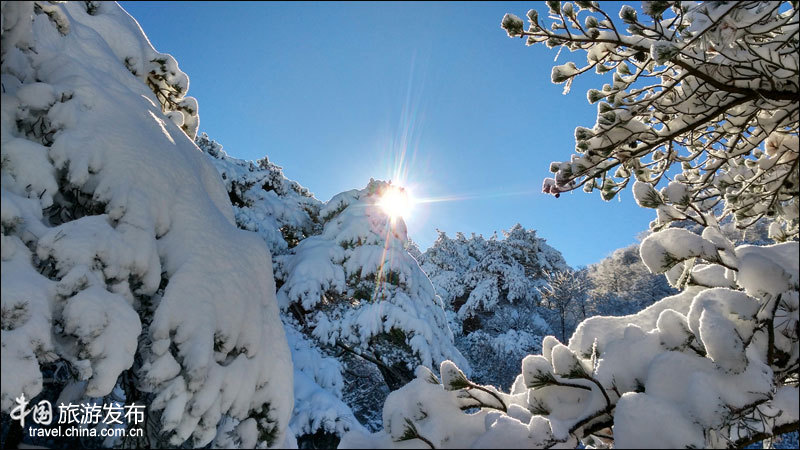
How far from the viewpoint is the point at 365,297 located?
30.3ft

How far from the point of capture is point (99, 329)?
214cm

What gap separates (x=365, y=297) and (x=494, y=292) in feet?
44.0

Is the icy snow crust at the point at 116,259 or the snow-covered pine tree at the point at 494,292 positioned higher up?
the snow-covered pine tree at the point at 494,292

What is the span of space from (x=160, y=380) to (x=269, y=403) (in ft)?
2.44

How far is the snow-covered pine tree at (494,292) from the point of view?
17453 mm

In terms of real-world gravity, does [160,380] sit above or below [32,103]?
below

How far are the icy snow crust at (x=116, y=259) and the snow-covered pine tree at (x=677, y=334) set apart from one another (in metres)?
1.46

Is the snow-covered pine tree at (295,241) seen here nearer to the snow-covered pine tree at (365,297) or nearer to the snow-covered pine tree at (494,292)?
the snow-covered pine tree at (365,297)

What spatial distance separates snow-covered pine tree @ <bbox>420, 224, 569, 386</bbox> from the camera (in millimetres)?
17453

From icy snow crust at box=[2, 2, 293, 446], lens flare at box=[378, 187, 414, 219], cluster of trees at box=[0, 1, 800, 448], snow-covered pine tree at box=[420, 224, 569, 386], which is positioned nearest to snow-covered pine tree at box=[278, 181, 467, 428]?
lens flare at box=[378, 187, 414, 219]

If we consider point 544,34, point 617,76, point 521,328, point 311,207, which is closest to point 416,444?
point 544,34

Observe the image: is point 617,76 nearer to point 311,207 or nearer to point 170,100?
point 170,100

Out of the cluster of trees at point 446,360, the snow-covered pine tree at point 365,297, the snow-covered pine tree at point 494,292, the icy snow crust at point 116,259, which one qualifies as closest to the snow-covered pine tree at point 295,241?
the snow-covered pine tree at point 365,297

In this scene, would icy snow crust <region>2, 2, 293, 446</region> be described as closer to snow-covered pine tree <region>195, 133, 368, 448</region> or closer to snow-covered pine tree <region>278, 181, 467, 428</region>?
snow-covered pine tree <region>195, 133, 368, 448</region>
